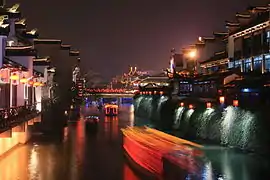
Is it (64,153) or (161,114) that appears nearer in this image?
(64,153)

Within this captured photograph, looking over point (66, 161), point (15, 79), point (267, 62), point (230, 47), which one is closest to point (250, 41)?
point (230, 47)

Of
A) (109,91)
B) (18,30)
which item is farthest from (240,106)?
(109,91)

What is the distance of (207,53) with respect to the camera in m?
63.8

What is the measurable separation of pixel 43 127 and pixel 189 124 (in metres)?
14.4

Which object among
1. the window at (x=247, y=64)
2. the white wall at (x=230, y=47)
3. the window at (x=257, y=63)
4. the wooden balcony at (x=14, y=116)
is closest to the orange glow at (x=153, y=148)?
the wooden balcony at (x=14, y=116)

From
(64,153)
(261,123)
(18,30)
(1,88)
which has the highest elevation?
(18,30)

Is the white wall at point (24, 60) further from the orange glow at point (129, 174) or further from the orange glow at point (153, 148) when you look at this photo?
the orange glow at point (129, 174)

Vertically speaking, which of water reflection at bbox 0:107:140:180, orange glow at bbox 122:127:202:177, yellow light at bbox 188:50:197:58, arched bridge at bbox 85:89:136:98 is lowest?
water reflection at bbox 0:107:140:180

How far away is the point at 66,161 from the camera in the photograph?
28.5 m

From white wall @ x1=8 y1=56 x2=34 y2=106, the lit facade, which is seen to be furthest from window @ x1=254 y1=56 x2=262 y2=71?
white wall @ x1=8 y1=56 x2=34 y2=106

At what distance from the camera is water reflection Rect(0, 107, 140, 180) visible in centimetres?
2425

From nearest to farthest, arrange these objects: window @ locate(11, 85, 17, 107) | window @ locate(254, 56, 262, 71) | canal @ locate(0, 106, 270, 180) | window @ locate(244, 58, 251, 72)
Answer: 1. canal @ locate(0, 106, 270, 180)
2. window @ locate(11, 85, 17, 107)
3. window @ locate(254, 56, 262, 71)
4. window @ locate(244, 58, 251, 72)

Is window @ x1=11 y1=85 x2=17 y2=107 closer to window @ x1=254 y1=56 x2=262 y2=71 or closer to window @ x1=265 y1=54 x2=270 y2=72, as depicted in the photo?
window @ x1=265 y1=54 x2=270 y2=72

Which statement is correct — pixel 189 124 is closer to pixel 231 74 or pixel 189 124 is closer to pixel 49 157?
pixel 231 74
